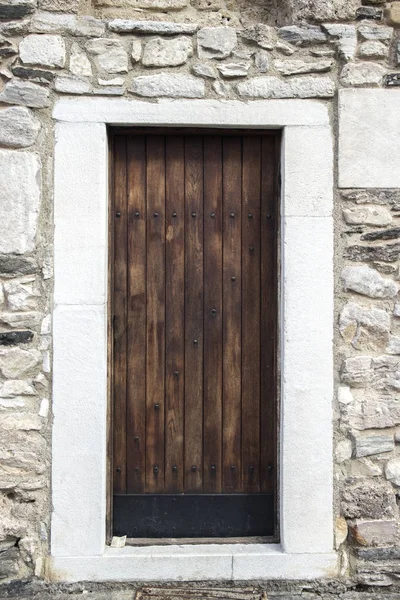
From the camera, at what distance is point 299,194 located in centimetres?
283

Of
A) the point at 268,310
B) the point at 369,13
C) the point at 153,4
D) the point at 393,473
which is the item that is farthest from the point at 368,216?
the point at 153,4

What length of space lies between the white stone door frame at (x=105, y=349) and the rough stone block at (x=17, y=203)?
137 mm

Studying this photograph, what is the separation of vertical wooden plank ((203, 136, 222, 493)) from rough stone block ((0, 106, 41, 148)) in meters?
0.92

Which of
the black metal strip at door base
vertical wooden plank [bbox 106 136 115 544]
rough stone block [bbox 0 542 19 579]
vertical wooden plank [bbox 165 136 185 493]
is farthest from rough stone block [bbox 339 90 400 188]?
rough stone block [bbox 0 542 19 579]

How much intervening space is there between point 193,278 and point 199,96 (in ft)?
3.08

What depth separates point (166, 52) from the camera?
279 cm

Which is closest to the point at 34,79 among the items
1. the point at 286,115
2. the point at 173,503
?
the point at 286,115

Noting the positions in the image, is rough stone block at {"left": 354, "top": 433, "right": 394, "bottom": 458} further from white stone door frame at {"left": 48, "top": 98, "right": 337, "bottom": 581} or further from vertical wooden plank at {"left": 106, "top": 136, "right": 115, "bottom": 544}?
vertical wooden plank at {"left": 106, "top": 136, "right": 115, "bottom": 544}

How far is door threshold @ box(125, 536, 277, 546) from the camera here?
115 inches

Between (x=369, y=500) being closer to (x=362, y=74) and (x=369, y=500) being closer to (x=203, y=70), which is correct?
(x=362, y=74)

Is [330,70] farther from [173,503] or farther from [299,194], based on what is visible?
[173,503]

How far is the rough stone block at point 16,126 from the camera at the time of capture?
2.74 metres

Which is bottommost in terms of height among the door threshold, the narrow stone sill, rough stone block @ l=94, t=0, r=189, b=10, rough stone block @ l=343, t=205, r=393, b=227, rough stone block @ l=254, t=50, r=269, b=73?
the narrow stone sill

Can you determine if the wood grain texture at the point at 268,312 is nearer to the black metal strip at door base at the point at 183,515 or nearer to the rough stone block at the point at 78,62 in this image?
the black metal strip at door base at the point at 183,515
